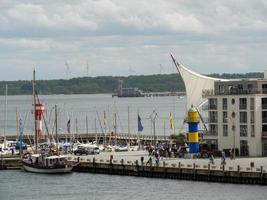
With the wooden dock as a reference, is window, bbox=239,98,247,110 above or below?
above


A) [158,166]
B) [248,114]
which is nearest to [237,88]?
[248,114]

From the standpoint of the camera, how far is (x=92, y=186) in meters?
80.9

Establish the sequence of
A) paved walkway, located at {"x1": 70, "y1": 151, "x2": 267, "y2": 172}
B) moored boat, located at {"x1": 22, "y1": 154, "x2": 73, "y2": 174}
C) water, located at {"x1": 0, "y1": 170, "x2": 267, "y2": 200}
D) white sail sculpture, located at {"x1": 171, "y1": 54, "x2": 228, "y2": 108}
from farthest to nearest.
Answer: white sail sculpture, located at {"x1": 171, "y1": 54, "x2": 228, "y2": 108}, moored boat, located at {"x1": 22, "y1": 154, "x2": 73, "y2": 174}, paved walkway, located at {"x1": 70, "y1": 151, "x2": 267, "y2": 172}, water, located at {"x1": 0, "y1": 170, "x2": 267, "y2": 200}

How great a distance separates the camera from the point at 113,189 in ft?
258

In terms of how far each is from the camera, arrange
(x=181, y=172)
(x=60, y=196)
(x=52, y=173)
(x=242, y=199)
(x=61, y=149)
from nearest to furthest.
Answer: (x=242, y=199)
(x=60, y=196)
(x=181, y=172)
(x=52, y=173)
(x=61, y=149)

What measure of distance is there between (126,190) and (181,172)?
572 centimetres

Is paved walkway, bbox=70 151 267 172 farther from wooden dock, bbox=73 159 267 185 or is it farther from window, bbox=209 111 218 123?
window, bbox=209 111 218 123

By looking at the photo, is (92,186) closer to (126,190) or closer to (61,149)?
(126,190)

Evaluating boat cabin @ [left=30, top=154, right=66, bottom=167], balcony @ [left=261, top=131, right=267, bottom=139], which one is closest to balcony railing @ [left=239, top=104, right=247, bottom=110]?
balcony @ [left=261, top=131, right=267, bottom=139]

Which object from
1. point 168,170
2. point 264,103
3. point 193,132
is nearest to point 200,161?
point 168,170

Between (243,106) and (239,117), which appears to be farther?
(239,117)

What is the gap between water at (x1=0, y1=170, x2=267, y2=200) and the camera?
2896 inches

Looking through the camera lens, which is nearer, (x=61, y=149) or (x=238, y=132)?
(x=238, y=132)

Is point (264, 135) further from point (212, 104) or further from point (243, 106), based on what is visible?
point (212, 104)
